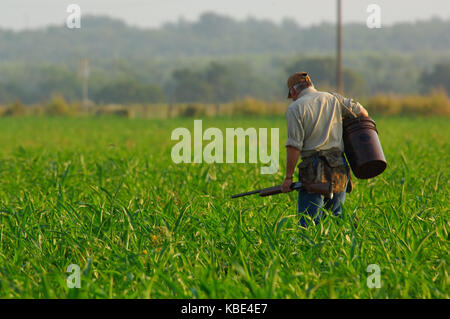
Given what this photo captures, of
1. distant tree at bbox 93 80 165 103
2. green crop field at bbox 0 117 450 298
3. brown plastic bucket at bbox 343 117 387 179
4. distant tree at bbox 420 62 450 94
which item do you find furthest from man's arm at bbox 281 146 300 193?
distant tree at bbox 93 80 165 103

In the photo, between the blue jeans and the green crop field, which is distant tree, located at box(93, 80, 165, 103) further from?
the blue jeans

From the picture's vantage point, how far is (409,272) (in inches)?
141

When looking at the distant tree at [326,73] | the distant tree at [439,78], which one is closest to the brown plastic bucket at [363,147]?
the distant tree at [439,78]

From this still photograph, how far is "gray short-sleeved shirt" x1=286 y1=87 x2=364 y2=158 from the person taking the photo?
16.7ft

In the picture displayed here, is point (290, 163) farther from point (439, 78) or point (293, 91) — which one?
point (439, 78)

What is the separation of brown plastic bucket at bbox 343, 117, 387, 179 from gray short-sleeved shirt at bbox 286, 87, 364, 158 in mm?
93

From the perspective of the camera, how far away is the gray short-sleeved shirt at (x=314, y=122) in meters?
5.10

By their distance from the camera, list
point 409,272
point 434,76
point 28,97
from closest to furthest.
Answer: point 409,272 < point 434,76 < point 28,97

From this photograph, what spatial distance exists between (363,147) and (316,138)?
1.43 ft

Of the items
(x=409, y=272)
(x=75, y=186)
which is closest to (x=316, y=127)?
(x=409, y=272)

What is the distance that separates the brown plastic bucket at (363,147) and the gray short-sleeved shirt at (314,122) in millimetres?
93

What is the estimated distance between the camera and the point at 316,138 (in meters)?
5.18

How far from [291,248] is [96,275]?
4.71 ft
